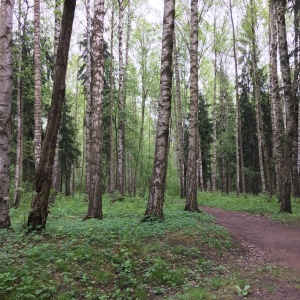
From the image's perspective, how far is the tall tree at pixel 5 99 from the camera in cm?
676

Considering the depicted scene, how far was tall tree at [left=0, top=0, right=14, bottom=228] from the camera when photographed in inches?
266

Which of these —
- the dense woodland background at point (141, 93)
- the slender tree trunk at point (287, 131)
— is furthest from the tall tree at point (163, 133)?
the slender tree trunk at point (287, 131)

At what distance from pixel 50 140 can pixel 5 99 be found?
1463mm

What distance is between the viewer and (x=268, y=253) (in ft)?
24.8

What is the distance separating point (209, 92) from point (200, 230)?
28.9 meters

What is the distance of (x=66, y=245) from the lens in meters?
5.95

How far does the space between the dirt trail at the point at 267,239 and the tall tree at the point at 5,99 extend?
612 centimetres

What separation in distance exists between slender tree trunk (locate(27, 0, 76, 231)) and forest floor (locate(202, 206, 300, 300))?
4.57 m

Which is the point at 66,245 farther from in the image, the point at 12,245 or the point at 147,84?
the point at 147,84

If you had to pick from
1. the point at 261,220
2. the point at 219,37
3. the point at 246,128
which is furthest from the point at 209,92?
the point at 261,220

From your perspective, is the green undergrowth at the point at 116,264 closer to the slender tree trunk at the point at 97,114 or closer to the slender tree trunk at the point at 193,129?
the slender tree trunk at the point at 97,114

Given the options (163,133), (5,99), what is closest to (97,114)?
(163,133)

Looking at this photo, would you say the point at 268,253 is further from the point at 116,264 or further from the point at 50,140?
the point at 50,140

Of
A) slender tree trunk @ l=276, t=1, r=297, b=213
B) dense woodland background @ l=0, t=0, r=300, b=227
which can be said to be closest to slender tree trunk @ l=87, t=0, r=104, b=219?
dense woodland background @ l=0, t=0, r=300, b=227
